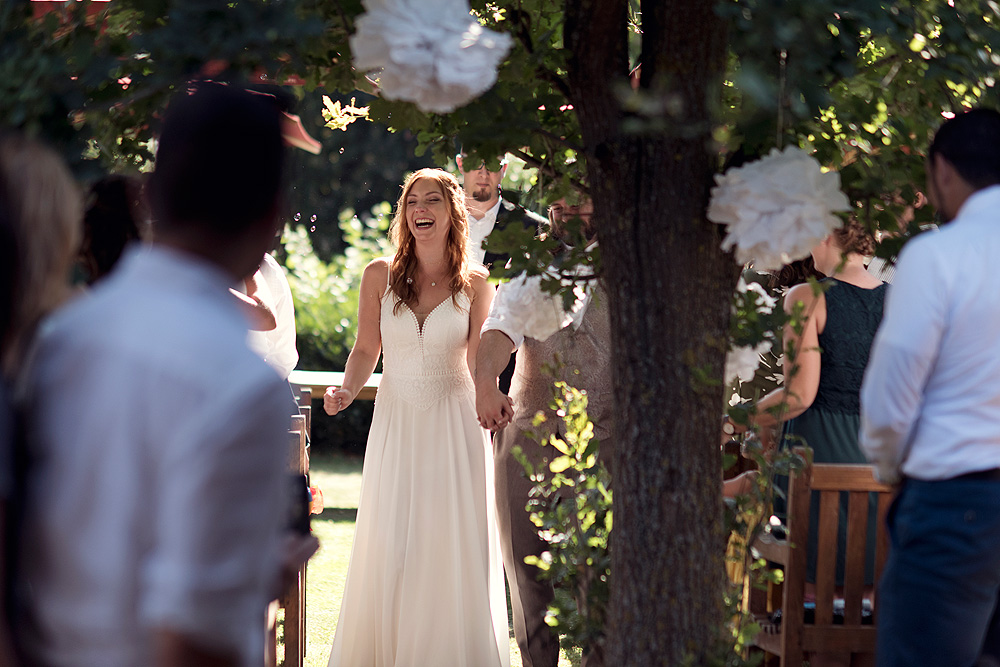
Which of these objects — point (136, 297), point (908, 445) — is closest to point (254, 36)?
point (136, 297)

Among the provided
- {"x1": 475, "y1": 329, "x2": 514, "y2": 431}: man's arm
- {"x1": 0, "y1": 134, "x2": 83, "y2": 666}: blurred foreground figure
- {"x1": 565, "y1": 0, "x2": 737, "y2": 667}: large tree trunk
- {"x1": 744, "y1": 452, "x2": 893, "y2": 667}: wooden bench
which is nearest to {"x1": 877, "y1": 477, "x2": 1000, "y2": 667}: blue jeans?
{"x1": 565, "y1": 0, "x2": 737, "y2": 667}: large tree trunk

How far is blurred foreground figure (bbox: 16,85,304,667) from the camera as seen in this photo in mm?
1039

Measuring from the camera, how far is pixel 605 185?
233 cm

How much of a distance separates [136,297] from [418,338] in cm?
331

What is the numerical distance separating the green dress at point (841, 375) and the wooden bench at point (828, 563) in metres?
0.30

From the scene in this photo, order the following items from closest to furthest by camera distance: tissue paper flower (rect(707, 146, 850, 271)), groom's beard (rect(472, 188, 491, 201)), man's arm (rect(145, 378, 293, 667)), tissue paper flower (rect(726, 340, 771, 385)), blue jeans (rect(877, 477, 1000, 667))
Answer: man's arm (rect(145, 378, 293, 667)) < tissue paper flower (rect(707, 146, 850, 271)) < blue jeans (rect(877, 477, 1000, 667)) < tissue paper flower (rect(726, 340, 771, 385)) < groom's beard (rect(472, 188, 491, 201))

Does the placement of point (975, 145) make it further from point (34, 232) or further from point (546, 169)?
point (34, 232)

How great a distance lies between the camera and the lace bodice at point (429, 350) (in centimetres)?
443

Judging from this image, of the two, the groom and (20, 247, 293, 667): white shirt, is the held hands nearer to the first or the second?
the groom

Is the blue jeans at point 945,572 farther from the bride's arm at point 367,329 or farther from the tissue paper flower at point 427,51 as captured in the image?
the bride's arm at point 367,329

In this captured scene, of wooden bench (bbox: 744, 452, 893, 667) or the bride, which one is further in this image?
the bride

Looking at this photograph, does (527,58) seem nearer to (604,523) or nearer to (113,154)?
(113,154)

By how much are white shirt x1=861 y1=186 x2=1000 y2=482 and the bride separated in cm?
246

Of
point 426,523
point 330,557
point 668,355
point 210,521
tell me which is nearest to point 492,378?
point 426,523
